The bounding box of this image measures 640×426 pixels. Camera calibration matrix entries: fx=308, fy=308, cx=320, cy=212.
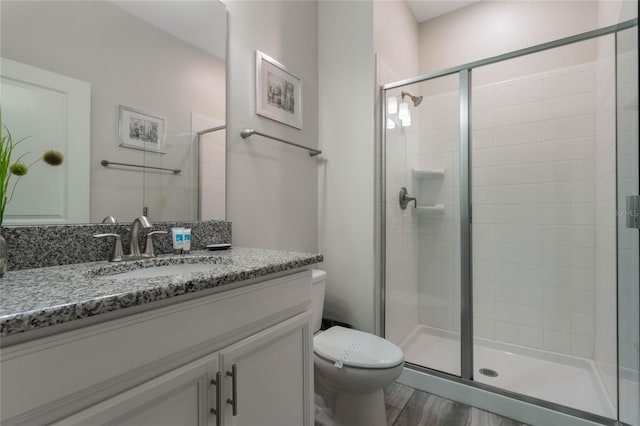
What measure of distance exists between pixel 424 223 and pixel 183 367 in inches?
73.2

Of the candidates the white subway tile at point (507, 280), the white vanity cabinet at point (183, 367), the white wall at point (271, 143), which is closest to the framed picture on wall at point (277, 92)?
the white wall at point (271, 143)

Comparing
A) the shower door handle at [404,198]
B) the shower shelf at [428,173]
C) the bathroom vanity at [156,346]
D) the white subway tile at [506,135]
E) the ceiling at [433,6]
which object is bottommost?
the bathroom vanity at [156,346]

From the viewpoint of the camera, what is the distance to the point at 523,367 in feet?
6.28

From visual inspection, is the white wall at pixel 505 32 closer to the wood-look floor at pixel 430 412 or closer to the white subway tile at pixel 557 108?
the white subway tile at pixel 557 108

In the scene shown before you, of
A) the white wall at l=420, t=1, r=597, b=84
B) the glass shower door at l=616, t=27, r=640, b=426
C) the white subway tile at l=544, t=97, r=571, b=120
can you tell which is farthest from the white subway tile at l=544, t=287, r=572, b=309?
the white wall at l=420, t=1, r=597, b=84

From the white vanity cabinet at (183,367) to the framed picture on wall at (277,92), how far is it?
1014 mm

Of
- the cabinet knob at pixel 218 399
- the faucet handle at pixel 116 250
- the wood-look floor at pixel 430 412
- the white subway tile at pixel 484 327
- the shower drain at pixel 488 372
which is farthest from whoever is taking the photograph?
the white subway tile at pixel 484 327

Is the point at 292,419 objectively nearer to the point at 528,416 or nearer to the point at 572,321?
the point at 528,416

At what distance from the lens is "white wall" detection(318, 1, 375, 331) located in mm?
1878

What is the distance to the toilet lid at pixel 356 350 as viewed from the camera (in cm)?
127

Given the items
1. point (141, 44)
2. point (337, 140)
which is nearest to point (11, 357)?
point (141, 44)

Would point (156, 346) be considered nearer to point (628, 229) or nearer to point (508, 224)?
point (628, 229)

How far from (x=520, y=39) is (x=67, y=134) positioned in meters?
2.78

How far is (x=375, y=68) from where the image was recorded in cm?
186
